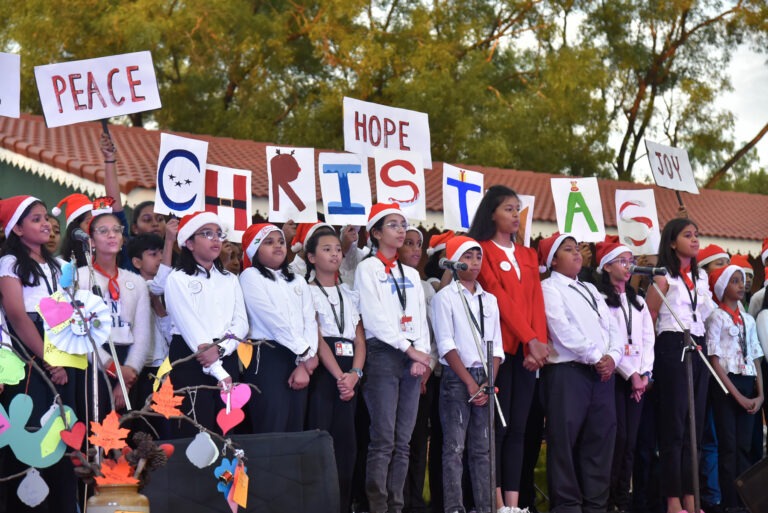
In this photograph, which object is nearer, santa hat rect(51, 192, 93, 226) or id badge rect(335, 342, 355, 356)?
santa hat rect(51, 192, 93, 226)

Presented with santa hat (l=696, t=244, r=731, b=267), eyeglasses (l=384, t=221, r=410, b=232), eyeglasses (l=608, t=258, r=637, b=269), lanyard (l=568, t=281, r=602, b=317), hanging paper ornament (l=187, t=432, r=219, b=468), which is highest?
eyeglasses (l=384, t=221, r=410, b=232)

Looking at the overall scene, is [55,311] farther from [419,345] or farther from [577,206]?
→ [577,206]

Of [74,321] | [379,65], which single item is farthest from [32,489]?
[379,65]

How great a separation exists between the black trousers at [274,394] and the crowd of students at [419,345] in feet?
0.04

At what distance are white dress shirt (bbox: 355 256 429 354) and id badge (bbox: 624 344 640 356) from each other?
5.15 ft

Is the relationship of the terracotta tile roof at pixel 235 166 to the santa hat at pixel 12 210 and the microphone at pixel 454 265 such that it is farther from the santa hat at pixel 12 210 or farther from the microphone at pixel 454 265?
the microphone at pixel 454 265

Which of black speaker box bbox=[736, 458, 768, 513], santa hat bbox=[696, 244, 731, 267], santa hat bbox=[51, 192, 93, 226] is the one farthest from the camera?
santa hat bbox=[696, 244, 731, 267]

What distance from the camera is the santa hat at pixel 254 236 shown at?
7.38 m

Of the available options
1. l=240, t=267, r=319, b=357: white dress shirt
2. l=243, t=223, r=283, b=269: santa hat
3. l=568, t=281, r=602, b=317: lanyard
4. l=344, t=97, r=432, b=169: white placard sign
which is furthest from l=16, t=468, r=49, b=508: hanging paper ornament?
l=568, t=281, r=602, b=317: lanyard

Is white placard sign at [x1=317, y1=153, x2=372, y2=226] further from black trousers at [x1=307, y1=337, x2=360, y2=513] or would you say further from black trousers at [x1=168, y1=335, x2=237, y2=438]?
black trousers at [x1=168, y1=335, x2=237, y2=438]

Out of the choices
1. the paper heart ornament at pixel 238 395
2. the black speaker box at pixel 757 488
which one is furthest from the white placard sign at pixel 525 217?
the paper heart ornament at pixel 238 395

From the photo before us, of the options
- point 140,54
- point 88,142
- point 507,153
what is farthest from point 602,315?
point 507,153

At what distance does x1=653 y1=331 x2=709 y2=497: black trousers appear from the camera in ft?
28.1

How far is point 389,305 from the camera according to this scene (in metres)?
7.54
